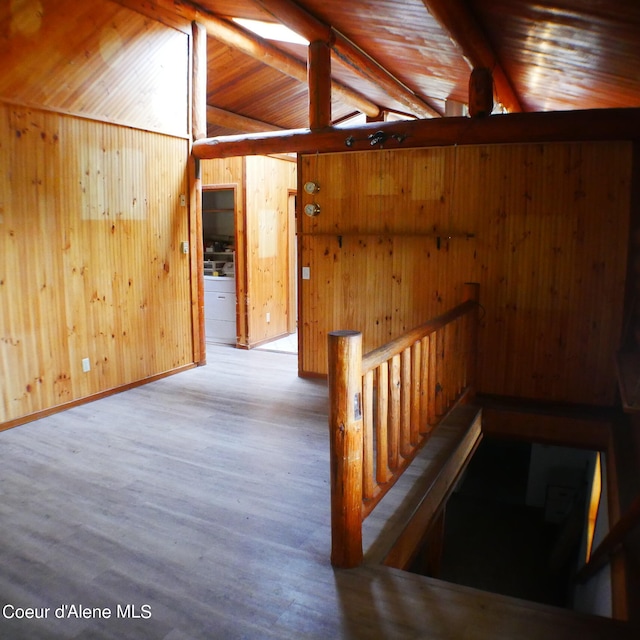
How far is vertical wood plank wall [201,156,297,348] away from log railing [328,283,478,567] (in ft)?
11.9

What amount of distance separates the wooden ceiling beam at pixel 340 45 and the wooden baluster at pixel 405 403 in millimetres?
3347

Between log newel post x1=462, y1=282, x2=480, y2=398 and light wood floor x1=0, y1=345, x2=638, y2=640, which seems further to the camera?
log newel post x1=462, y1=282, x2=480, y2=398

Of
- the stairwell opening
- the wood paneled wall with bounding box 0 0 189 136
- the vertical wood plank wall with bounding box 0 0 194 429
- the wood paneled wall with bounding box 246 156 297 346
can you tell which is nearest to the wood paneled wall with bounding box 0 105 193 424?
the vertical wood plank wall with bounding box 0 0 194 429

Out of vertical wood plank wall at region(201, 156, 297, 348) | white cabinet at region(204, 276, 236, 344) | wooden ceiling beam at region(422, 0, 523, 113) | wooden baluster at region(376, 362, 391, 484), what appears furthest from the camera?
white cabinet at region(204, 276, 236, 344)

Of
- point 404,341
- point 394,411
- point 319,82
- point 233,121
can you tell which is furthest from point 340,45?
point 394,411

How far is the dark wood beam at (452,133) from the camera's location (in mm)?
4074

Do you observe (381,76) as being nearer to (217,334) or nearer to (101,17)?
(101,17)

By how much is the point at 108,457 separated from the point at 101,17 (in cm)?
357

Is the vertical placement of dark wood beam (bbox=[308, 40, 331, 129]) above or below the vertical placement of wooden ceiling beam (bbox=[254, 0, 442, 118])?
below

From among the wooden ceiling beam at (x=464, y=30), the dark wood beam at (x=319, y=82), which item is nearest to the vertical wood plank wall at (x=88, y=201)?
the dark wood beam at (x=319, y=82)

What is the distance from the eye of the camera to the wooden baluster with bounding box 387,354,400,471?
9.47 feet

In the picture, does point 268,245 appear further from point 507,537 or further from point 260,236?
point 507,537

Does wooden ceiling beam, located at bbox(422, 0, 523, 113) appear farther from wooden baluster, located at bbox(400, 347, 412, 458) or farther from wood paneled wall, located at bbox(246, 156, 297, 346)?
wood paneled wall, located at bbox(246, 156, 297, 346)

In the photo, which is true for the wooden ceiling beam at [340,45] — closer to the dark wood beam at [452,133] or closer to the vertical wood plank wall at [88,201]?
the dark wood beam at [452,133]
